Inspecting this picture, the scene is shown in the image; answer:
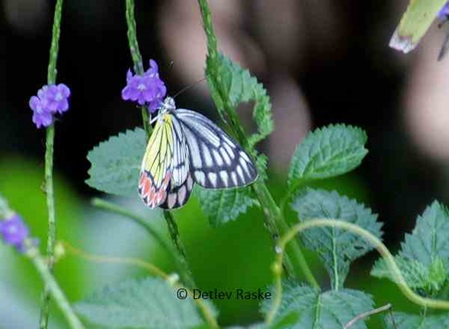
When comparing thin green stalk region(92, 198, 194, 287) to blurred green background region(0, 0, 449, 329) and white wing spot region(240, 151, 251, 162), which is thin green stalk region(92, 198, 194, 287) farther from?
blurred green background region(0, 0, 449, 329)

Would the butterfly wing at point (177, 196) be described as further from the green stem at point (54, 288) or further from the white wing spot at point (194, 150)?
the green stem at point (54, 288)

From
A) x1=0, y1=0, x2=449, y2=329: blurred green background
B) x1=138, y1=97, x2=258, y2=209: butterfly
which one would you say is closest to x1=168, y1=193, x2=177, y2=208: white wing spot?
x1=138, y1=97, x2=258, y2=209: butterfly

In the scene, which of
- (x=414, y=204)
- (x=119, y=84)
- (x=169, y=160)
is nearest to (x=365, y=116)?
(x=414, y=204)

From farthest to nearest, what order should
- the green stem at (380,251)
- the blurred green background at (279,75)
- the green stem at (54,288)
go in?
the blurred green background at (279,75)
the green stem at (380,251)
the green stem at (54,288)

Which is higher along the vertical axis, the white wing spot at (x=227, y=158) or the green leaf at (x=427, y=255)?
the white wing spot at (x=227, y=158)

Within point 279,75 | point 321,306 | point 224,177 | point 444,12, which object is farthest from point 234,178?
point 279,75

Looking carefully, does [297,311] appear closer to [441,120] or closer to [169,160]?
[169,160]

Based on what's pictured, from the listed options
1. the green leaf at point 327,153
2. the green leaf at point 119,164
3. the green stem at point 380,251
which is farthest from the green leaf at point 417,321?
the green leaf at point 119,164

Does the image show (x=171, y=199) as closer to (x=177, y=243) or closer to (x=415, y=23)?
(x=177, y=243)
